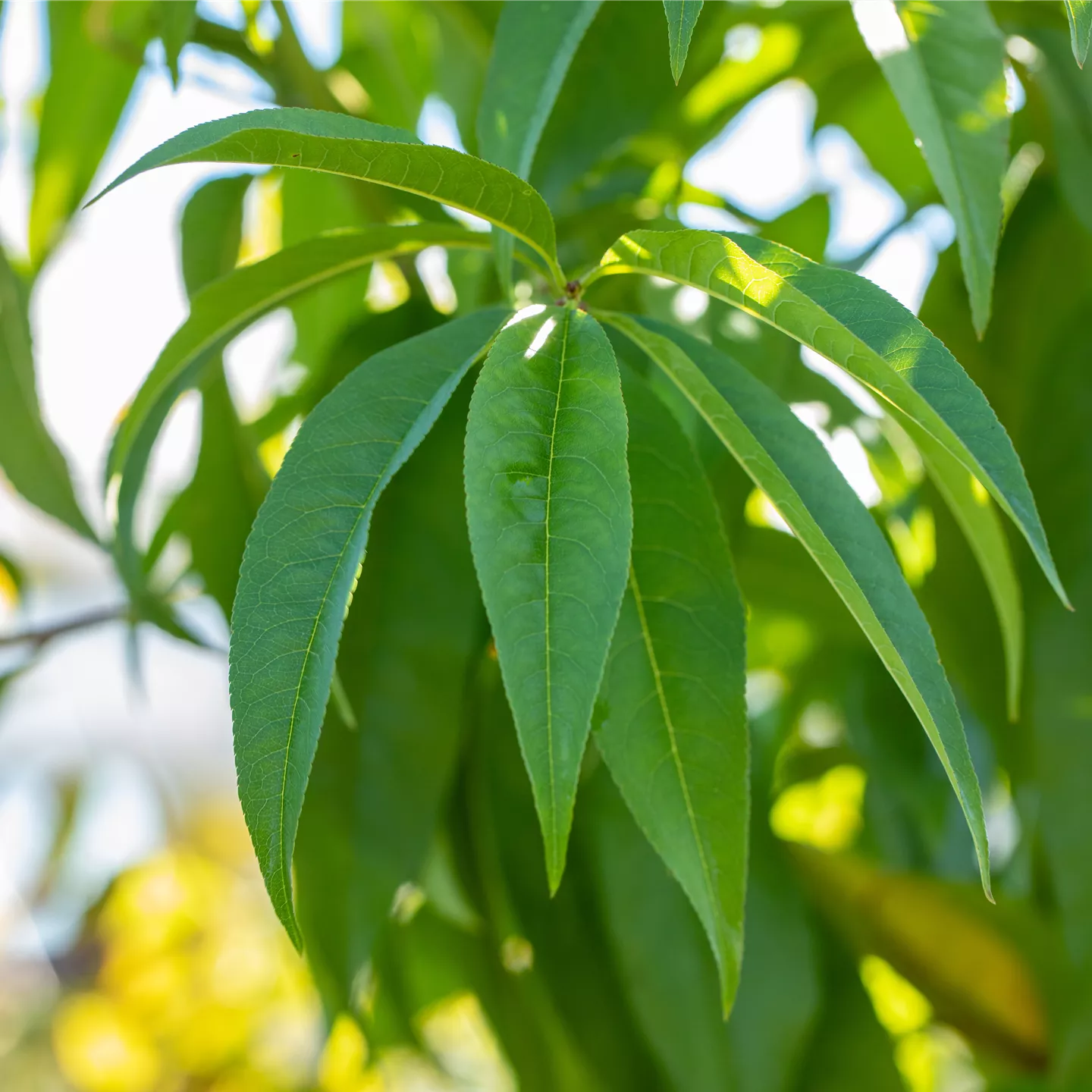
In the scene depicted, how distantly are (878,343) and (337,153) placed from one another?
3.9 inches

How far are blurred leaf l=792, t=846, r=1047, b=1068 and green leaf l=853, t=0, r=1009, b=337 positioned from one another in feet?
0.99

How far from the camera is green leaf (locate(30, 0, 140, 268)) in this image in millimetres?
506

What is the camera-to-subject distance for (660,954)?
429 mm

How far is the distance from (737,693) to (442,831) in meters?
0.25

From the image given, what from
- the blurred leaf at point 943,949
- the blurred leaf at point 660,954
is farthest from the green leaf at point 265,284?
the blurred leaf at point 943,949

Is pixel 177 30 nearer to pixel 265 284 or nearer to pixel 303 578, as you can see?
pixel 265 284

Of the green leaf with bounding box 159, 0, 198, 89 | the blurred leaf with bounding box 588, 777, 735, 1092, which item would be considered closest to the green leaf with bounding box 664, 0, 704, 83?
the green leaf with bounding box 159, 0, 198, 89

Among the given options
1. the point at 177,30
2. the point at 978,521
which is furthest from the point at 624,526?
the point at 177,30

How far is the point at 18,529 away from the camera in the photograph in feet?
9.05

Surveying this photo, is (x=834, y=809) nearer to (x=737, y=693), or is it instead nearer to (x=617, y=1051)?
(x=617, y=1051)

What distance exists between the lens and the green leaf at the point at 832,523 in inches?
7.5

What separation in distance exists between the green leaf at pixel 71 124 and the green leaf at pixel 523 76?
29 centimetres

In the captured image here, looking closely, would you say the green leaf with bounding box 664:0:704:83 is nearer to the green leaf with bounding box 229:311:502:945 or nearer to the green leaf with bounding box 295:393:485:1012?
the green leaf with bounding box 229:311:502:945

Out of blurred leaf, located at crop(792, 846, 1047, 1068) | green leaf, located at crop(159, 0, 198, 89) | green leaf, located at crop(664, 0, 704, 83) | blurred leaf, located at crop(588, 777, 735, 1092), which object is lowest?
blurred leaf, located at crop(792, 846, 1047, 1068)
